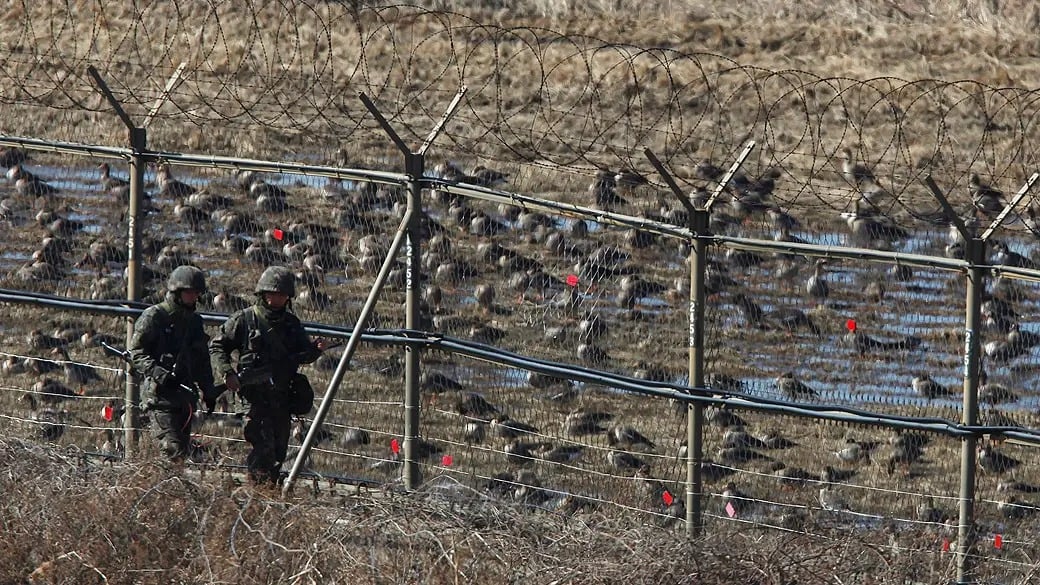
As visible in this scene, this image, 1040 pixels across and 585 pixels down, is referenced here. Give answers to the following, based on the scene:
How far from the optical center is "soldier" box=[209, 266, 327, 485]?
421 inches

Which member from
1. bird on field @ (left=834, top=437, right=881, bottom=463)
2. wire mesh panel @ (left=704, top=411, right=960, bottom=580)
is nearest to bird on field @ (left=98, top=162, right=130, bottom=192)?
wire mesh panel @ (left=704, top=411, right=960, bottom=580)

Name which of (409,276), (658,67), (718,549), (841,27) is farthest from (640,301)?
(841,27)

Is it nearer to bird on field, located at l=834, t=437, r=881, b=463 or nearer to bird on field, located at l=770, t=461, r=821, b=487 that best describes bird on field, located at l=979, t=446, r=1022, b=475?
bird on field, located at l=834, t=437, r=881, b=463

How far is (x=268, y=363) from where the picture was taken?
10.7m

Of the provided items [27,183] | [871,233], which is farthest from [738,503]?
[27,183]

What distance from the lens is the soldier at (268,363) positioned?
10688mm

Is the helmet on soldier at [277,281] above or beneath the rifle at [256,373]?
above

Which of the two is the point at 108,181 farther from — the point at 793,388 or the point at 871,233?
the point at 871,233

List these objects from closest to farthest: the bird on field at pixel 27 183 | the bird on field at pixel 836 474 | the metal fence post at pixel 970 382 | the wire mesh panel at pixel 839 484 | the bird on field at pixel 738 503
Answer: the wire mesh panel at pixel 839 484, the metal fence post at pixel 970 382, the bird on field at pixel 738 503, the bird on field at pixel 836 474, the bird on field at pixel 27 183

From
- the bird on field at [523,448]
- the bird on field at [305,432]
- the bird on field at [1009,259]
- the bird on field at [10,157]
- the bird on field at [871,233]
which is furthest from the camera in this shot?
the bird on field at [10,157]

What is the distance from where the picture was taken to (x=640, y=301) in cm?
1208

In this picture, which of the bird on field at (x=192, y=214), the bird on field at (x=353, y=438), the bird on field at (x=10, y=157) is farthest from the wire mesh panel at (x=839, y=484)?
the bird on field at (x=10, y=157)

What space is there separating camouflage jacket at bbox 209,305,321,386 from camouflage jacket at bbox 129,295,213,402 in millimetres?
124

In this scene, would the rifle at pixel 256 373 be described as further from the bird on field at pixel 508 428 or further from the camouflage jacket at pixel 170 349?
the bird on field at pixel 508 428
